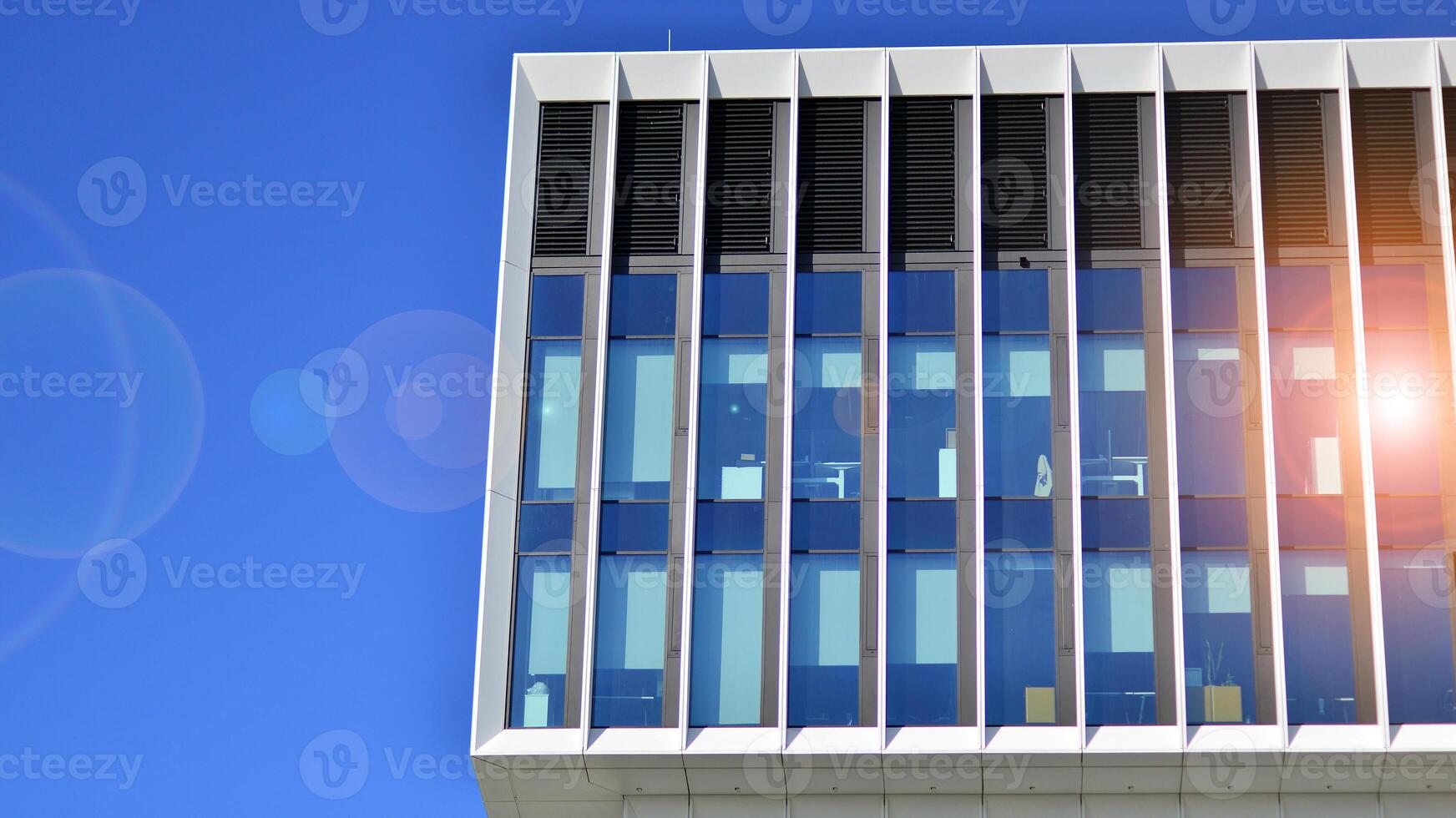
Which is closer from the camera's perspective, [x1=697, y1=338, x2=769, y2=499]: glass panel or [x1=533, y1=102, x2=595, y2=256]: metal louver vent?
[x1=697, y1=338, x2=769, y2=499]: glass panel

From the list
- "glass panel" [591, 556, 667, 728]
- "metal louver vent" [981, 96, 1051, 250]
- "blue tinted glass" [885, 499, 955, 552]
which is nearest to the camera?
"glass panel" [591, 556, 667, 728]

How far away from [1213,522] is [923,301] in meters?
5.06

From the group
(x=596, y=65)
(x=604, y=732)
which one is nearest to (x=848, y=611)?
(x=604, y=732)

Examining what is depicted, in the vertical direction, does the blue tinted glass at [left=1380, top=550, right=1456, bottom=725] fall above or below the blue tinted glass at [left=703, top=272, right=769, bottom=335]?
below

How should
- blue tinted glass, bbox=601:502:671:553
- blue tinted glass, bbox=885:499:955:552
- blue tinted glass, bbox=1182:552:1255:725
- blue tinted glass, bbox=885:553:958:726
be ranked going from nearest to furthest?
blue tinted glass, bbox=1182:552:1255:725, blue tinted glass, bbox=885:553:958:726, blue tinted glass, bbox=885:499:955:552, blue tinted glass, bbox=601:502:671:553

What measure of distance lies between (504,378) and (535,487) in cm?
161

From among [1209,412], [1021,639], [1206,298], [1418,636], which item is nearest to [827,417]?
[1021,639]

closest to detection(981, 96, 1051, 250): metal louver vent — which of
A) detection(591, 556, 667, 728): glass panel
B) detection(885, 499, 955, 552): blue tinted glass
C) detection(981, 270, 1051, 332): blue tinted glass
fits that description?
detection(981, 270, 1051, 332): blue tinted glass

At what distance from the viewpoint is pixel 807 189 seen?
24.4 metres

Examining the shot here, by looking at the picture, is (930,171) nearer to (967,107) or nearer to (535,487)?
(967,107)

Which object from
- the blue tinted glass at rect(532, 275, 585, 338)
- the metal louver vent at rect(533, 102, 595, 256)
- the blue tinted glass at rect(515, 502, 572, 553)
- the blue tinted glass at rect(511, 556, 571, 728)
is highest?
the metal louver vent at rect(533, 102, 595, 256)

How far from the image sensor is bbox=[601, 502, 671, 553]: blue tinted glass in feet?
75.6

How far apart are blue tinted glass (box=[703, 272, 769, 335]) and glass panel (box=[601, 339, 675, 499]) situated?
0.76 meters

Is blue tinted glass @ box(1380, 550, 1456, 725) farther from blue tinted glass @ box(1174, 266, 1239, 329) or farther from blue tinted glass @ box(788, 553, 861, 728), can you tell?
blue tinted glass @ box(788, 553, 861, 728)
